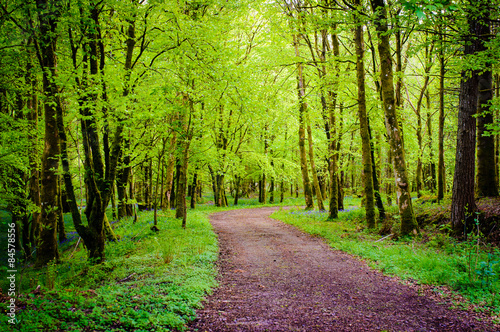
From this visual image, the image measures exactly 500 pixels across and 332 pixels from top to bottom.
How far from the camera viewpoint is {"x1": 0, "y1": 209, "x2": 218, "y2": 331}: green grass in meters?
3.37

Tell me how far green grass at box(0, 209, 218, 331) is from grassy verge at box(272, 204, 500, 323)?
13.6 ft

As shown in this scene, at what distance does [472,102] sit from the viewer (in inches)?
298

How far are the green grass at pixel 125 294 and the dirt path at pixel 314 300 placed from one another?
38cm

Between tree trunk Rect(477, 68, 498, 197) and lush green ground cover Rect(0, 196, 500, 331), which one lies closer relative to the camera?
lush green ground cover Rect(0, 196, 500, 331)

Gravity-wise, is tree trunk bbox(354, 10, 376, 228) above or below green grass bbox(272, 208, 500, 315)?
above

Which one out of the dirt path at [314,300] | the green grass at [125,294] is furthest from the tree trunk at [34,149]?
the dirt path at [314,300]

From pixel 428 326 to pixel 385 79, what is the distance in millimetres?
7439

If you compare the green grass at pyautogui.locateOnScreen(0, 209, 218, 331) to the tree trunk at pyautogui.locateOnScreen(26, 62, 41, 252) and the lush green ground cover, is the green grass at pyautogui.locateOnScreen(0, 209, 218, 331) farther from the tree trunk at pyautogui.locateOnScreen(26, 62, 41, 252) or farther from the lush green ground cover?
the tree trunk at pyautogui.locateOnScreen(26, 62, 41, 252)

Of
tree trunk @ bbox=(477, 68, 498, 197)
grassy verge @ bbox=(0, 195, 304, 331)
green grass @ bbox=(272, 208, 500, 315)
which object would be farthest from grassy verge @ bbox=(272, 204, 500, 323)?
grassy verge @ bbox=(0, 195, 304, 331)

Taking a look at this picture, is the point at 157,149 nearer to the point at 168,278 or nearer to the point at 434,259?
the point at 168,278

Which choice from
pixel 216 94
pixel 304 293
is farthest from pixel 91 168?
pixel 304 293

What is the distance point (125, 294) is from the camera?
14.1 ft

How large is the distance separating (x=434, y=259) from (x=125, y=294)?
255 inches

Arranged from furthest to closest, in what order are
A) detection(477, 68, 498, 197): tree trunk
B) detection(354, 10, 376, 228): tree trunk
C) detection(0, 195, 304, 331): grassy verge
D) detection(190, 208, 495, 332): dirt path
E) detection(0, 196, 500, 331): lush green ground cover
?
detection(354, 10, 376, 228): tree trunk → detection(477, 68, 498, 197): tree trunk → detection(190, 208, 495, 332): dirt path → detection(0, 196, 500, 331): lush green ground cover → detection(0, 195, 304, 331): grassy verge
